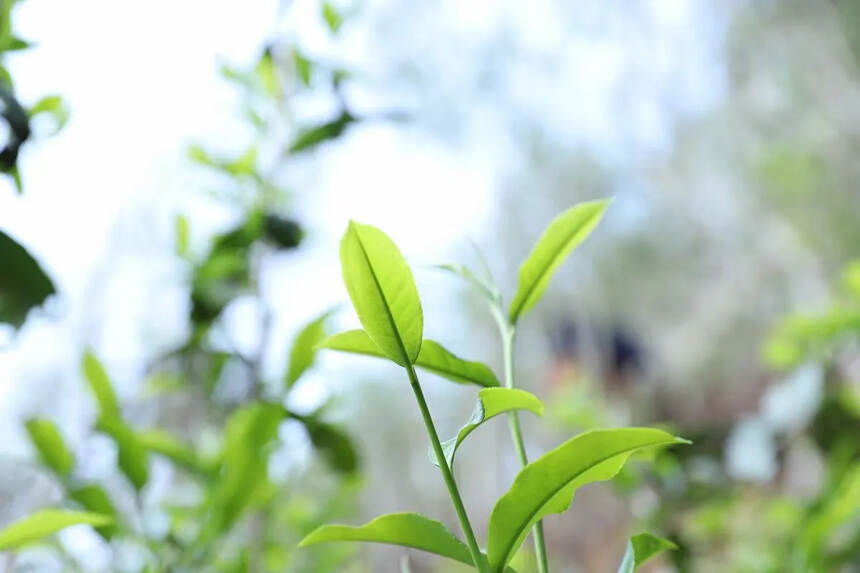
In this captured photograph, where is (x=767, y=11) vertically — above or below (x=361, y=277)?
above

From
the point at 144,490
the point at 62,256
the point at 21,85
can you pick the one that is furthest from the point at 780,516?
the point at 62,256

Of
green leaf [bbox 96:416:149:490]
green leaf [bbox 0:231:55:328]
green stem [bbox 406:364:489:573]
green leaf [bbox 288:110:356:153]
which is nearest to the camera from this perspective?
green stem [bbox 406:364:489:573]

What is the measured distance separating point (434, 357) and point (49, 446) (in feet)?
0.97

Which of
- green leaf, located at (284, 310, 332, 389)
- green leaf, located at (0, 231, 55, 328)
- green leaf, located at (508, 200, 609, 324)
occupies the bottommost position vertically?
green leaf, located at (284, 310, 332, 389)

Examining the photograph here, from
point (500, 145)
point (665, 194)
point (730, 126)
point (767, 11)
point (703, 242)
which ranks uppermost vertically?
point (767, 11)

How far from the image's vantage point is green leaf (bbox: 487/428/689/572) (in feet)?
0.69

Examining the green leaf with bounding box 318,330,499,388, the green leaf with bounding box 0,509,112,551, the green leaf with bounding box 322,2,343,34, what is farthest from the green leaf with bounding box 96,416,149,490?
the green leaf with bounding box 322,2,343,34

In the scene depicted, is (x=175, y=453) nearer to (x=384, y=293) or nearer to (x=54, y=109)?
(x=54, y=109)

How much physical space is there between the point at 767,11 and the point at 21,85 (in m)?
4.05

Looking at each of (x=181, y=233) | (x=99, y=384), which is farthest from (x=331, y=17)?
(x=99, y=384)

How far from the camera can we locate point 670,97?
13.0 ft

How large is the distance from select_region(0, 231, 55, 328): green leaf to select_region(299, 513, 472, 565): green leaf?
204mm

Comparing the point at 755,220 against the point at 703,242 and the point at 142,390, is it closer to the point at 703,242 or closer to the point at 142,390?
the point at 703,242

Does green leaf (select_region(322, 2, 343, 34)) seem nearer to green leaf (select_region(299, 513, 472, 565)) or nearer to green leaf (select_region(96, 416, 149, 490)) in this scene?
green leaf (select_region(96, 416, 149, 490))
